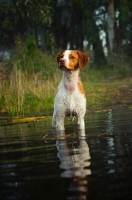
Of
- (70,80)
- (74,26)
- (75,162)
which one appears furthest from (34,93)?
(74,26)

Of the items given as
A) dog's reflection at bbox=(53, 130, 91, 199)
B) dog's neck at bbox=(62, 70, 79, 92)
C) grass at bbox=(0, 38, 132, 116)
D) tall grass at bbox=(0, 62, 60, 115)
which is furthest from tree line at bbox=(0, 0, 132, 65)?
dog's reflection at bbox=(53, 130, 91, 199)

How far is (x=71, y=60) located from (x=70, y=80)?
0.36 m

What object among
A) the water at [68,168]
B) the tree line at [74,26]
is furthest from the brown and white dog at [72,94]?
the tree line at [74,26]

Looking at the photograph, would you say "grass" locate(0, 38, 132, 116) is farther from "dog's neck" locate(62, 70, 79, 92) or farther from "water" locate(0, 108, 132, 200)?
"water" locate(0, 108, 132, 200)

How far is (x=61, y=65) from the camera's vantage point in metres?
6.70

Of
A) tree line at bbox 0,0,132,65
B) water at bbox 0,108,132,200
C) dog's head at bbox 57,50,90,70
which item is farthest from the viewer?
tree line at bbox 0,0,132,65

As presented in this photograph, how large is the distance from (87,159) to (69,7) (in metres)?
32.7

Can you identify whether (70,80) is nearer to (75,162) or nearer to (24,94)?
(75,162)

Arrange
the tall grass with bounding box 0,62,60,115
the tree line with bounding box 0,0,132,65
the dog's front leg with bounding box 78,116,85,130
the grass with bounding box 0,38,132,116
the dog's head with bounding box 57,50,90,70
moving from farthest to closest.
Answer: the tree line with bounding box 0,0,132,65 < the grass with bounding box 0,38,132,116 < the tall grass with bounding box 0,62,60,115 < the dog's front leg with bounding box 78,116,85,130 < the dog's head with bounding box 57,50,90,70

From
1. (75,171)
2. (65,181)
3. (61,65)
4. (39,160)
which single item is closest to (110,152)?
(39,160)

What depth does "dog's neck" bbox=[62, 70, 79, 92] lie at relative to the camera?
710 centimetres

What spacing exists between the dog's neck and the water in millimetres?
1566

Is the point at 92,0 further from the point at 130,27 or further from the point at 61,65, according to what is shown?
the point at 61,65

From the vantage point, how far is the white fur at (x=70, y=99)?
7047 mm
